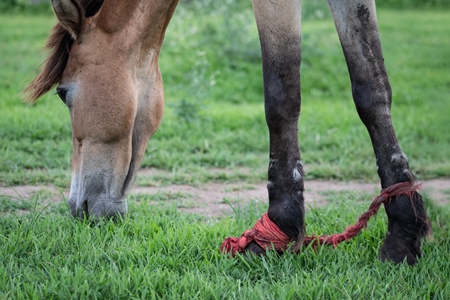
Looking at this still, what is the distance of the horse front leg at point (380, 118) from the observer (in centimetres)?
279

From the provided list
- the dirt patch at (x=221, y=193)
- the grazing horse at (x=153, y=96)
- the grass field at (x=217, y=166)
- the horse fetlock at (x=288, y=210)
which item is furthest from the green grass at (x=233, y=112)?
the horse fetlock at (x=288, y=210)

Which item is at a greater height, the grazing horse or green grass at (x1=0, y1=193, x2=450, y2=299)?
the grazing horse

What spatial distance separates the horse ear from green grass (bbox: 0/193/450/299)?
40.7 inches

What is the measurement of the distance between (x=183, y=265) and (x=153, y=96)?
106cm

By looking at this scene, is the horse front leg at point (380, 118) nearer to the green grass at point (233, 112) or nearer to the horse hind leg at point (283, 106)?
the horse hind leg at point (283, 106)

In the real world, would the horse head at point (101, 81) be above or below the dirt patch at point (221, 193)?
above

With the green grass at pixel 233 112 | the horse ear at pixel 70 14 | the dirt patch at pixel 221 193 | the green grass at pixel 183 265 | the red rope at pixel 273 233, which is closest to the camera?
the green grass at pixel 183 265

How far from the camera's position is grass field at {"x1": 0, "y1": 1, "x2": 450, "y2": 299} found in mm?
2506

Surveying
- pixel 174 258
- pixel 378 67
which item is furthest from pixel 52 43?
pixel 378 67

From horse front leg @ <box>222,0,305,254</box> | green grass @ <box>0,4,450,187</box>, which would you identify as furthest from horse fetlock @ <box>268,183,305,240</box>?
green grass @ <box>0,4,450,187</box>

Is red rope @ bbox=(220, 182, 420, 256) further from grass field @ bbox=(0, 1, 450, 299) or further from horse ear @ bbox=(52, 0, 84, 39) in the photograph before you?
horse ear @ bbox=(52, 0, 84, 39)

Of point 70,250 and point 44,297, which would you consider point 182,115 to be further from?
point 44,297

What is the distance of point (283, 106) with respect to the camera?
9.30ft

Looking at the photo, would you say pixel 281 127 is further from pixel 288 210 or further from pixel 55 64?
pixel 55 64
